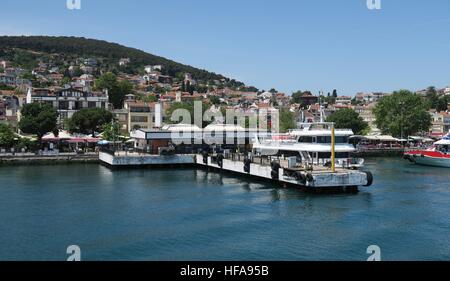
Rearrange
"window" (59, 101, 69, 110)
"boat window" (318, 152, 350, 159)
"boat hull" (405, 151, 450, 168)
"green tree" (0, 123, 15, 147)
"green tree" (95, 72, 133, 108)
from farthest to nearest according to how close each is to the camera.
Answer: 1. "green tree" (95, 72, 133, 108)
2. "window" (59, 101, 69, 110)
3. "green tree" (0, 123, 15, 147)
4. "boat hull" (405, 151, 450, 168)
5. "boat window" (318, 152, 350, 159)

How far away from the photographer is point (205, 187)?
113ft

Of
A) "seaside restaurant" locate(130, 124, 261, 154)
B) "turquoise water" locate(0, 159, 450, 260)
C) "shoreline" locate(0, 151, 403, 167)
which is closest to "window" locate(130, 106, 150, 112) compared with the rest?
"seaside restaurant" locate(130, 124, 261, 154)

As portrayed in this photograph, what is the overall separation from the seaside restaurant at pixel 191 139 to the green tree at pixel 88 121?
404 inches

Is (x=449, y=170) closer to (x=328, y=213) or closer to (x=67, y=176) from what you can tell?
(x=328, y=213)

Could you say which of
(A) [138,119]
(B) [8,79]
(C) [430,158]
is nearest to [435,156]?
(C) [430,158]

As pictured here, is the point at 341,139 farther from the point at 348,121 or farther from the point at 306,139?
the point at 348,121

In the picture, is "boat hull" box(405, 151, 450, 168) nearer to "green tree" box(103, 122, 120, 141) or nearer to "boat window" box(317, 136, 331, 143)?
"boat window" box(317, 136, 331, 143)

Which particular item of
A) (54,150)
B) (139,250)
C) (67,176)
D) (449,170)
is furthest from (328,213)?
(54,150)

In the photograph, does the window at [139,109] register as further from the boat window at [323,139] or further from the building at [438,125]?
the building at [438,125]

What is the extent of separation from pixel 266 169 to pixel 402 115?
46.4 m

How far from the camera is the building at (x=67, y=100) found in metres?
71.8

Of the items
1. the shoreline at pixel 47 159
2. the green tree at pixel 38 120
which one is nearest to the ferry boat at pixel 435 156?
the shoreline at pixel 47 159

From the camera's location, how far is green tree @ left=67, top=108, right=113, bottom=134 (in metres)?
62.3
